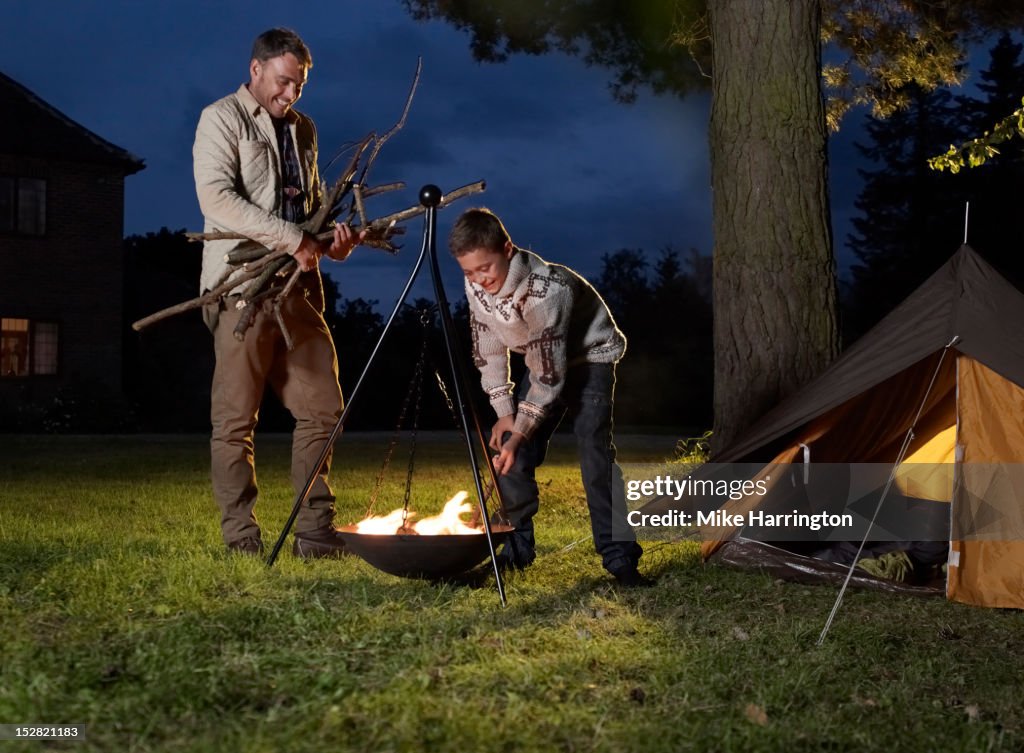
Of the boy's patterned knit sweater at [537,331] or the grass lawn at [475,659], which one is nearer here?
the grass lawn at [475,659]

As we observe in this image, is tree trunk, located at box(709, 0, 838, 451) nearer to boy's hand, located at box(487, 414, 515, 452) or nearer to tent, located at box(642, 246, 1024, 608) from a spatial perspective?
tent, located at box(642, 246, 1024, 608)

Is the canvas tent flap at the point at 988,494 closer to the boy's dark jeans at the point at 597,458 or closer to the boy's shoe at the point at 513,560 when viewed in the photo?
the boy's dark jeans at the point at 597,458

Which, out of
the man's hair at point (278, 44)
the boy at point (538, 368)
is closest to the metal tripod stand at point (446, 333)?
the boy at point (538, 368)

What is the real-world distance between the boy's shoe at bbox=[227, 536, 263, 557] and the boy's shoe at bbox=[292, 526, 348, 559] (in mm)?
176

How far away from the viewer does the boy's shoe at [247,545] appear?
468 cm

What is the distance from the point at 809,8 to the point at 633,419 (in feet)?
54.1

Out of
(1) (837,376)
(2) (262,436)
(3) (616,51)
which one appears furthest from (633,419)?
(1) (837,376)

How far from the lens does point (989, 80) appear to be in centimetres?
3122

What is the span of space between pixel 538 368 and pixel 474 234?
0.58m

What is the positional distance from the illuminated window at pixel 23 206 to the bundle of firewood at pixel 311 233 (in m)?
14.2

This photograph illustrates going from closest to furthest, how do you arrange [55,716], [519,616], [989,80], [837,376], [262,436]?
[55,716] → [519,616] → [837,376] → [262,436] → [989,80]

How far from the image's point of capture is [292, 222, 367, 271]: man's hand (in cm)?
438

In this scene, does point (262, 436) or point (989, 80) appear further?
point (989, 80)

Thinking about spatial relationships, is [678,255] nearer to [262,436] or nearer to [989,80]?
[989,80]
